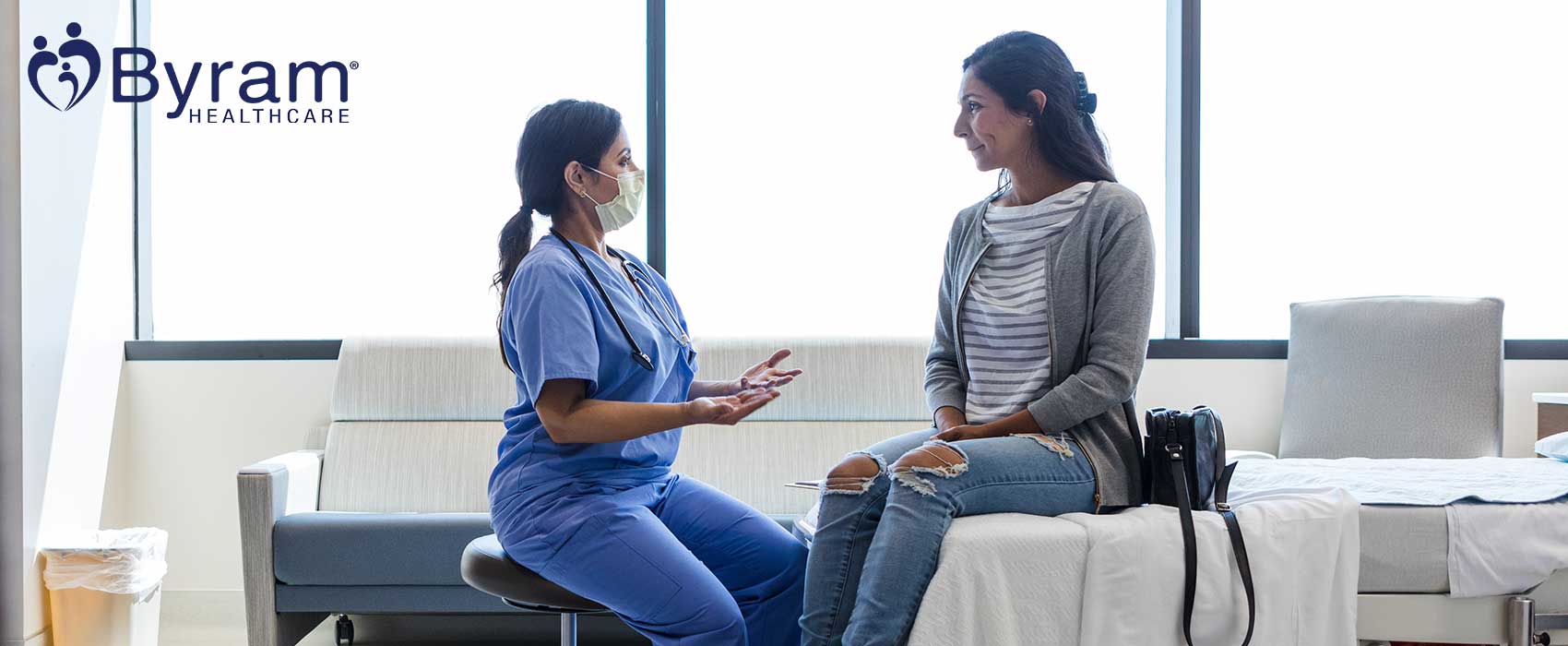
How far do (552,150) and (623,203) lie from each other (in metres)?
0.16

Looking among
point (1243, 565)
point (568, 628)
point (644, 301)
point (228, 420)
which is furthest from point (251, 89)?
point (1243, 565)

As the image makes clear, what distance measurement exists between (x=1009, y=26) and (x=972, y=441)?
2.12m

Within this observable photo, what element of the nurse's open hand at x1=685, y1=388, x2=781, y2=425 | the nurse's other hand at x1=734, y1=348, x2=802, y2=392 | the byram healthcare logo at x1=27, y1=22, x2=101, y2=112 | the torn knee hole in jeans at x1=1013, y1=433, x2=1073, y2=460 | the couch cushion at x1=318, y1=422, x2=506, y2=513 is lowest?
the couch cushion at x1=318, y1=422, x2=506, y2=513

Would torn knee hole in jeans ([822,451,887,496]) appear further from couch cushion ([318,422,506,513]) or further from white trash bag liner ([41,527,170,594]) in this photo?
white trash bag liner ([41,527,170,594])

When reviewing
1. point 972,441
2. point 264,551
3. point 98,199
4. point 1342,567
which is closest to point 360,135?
point 98,199

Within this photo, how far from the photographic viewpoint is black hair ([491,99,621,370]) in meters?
1.83

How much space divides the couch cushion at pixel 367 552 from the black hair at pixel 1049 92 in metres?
1.54

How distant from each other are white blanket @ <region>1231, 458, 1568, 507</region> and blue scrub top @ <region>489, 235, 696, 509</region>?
1.16m

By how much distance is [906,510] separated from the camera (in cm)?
169

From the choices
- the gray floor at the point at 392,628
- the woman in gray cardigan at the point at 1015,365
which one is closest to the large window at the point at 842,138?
the gray floor at the point at 392,628

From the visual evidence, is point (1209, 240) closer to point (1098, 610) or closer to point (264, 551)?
point (1098, 610)

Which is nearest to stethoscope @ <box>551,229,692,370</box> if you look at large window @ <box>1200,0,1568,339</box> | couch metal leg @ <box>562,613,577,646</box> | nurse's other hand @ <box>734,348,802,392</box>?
nurse's other hand @ <box>734,348,802,392</box>

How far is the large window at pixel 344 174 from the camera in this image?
345 cm

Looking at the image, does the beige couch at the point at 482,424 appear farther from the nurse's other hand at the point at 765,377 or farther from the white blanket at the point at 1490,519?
the white blanket at the point at 1490,519
